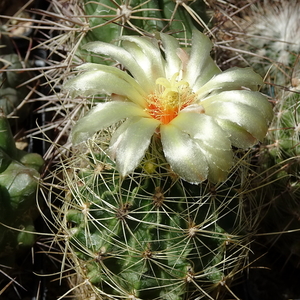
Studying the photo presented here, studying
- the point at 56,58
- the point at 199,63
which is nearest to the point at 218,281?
the point at 199,63

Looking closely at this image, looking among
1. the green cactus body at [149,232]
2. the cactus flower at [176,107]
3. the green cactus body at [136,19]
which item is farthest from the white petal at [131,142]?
the green cactus body at [136,19]

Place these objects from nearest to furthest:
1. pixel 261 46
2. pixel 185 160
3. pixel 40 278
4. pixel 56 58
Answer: pixel 185 160 < pixel 40 278 < pixel 261 46 < pixel 56 58

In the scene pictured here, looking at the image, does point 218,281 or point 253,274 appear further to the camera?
point 253,274

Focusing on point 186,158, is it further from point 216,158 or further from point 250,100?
point 250,100

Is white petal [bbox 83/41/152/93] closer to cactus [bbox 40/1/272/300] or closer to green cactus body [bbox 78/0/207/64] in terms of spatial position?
cactus [bbox 40/1/272/300]

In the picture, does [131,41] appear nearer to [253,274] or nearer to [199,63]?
[199,63]

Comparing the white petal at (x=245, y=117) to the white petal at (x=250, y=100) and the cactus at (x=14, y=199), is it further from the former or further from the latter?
the cactus at (x=14, y=199)

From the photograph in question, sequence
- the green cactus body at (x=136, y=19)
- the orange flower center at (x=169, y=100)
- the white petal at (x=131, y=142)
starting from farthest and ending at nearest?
the green cactus body at (x=136, y=19)
the orange flower center at (x=169, y=100)
the white petal at (x=131, y=142)
